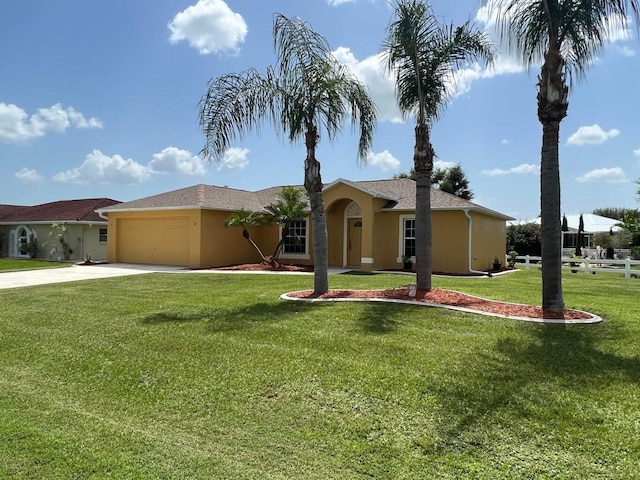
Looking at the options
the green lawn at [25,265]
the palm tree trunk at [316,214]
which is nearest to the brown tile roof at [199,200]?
the green lawn at [25,265]

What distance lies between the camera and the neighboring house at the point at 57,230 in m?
27.8

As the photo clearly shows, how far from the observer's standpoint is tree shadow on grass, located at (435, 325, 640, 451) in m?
4.16

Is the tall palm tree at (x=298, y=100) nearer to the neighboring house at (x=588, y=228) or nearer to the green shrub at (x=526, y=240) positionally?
the green shrub at (x=526, y=240)

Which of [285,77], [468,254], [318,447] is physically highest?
[285,77]

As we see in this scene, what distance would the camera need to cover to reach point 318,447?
12.3 ft

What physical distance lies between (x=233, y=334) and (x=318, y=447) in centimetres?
379

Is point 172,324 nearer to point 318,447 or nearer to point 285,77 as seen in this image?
point 318,447

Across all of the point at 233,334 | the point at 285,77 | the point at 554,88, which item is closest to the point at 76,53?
the point at 285,77

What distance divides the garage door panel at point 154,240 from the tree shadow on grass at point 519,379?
18.5 m

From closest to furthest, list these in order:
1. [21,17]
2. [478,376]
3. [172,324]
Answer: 1. [478,376]
2. [172,324]
3. [21,17]

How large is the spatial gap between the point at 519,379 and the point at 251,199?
884 inches

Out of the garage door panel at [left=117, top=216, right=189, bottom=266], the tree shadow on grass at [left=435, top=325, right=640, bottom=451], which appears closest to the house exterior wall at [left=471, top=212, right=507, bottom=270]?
the tree shadow on grass at [left=435, top=325, right=640, bottom=451]

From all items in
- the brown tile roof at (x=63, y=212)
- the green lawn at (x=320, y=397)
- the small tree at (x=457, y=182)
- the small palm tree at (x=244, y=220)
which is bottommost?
the green lawn at (x=320, y=397)

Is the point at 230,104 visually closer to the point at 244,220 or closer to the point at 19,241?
the point at 244,220
